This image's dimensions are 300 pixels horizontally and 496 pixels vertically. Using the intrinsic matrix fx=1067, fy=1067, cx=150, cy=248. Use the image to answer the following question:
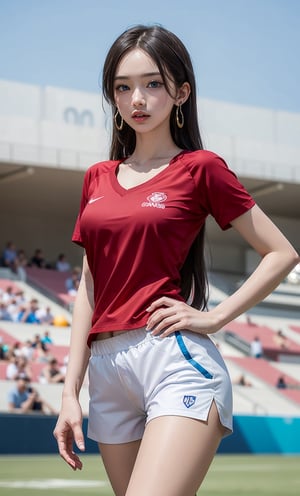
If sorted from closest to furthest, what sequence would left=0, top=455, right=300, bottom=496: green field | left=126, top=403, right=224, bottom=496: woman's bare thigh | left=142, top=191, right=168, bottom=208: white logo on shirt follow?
1. left=126, top=403, right=224, bottom=496: woman's bare thigh
2. left=142, top=191, right=168, bottom=208: white logo on shirt
3. left=0, top=455, right=300, bottom=496: green field

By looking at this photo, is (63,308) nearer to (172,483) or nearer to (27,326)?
(27,326)

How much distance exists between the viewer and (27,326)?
947 inches

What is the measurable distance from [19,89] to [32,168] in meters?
3.56

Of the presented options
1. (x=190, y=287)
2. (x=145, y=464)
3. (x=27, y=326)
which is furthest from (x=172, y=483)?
(x=27, y=326)

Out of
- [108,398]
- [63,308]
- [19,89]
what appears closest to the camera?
[108,398]

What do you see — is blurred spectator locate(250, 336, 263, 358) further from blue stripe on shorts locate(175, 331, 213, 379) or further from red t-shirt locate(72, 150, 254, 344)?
blue stripe on shorts locate(175, 331, 213, 379)

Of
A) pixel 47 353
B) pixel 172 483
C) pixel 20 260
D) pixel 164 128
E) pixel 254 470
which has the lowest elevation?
pixel 20 260

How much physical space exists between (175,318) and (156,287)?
0.14m

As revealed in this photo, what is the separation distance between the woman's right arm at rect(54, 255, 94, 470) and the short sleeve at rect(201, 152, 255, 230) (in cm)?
51

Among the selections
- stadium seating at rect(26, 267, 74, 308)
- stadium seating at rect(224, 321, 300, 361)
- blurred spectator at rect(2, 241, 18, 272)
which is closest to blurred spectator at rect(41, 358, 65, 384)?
stadium seating at rect(26, 267, 74, 308)

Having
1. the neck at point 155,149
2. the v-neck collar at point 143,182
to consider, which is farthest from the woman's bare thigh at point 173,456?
the neck at point 155,149

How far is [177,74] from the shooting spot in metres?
3.46

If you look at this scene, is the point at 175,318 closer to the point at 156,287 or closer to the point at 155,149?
the point at 156,287

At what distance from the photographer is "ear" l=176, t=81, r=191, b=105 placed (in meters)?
3.51
